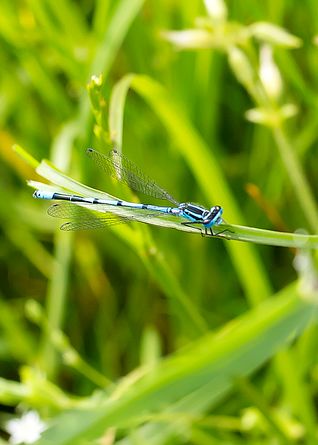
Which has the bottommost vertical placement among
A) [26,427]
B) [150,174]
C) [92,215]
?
[26,427]

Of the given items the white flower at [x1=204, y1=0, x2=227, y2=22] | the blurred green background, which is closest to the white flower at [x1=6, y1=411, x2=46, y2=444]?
the blurred green background

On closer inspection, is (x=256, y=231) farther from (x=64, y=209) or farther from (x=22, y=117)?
(x=22, y=117)

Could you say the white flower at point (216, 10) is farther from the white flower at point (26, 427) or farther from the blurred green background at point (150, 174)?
the white flower at point (26, 427)

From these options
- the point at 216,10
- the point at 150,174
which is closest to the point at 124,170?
the point at 216,10

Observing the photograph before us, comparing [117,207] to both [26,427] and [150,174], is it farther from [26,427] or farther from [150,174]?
[150,174]

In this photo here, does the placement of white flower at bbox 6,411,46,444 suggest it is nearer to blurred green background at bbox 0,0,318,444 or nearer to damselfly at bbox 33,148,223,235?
blurred green background at bbox 0,0,318,444
